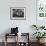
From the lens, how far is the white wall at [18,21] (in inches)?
291

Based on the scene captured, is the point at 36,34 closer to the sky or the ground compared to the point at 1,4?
closer to the ground

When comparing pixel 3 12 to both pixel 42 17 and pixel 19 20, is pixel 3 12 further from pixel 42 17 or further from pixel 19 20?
pixel 42 17

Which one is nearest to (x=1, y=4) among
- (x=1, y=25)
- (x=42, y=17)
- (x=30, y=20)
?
(x=1, y=25)

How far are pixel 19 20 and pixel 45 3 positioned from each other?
151 cm

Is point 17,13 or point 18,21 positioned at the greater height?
point 17,13

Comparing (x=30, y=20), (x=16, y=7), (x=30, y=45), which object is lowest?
(x=30, y=45)

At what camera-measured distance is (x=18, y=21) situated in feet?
24.5

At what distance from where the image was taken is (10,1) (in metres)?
7.39

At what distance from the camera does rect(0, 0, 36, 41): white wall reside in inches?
291

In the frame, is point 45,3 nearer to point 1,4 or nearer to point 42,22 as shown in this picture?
point 42,22

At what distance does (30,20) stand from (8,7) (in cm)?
124

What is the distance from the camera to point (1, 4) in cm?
737

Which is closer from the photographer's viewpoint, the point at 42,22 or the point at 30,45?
the point at 30,45

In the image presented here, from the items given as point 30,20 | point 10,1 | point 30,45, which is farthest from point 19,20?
point 30,45
